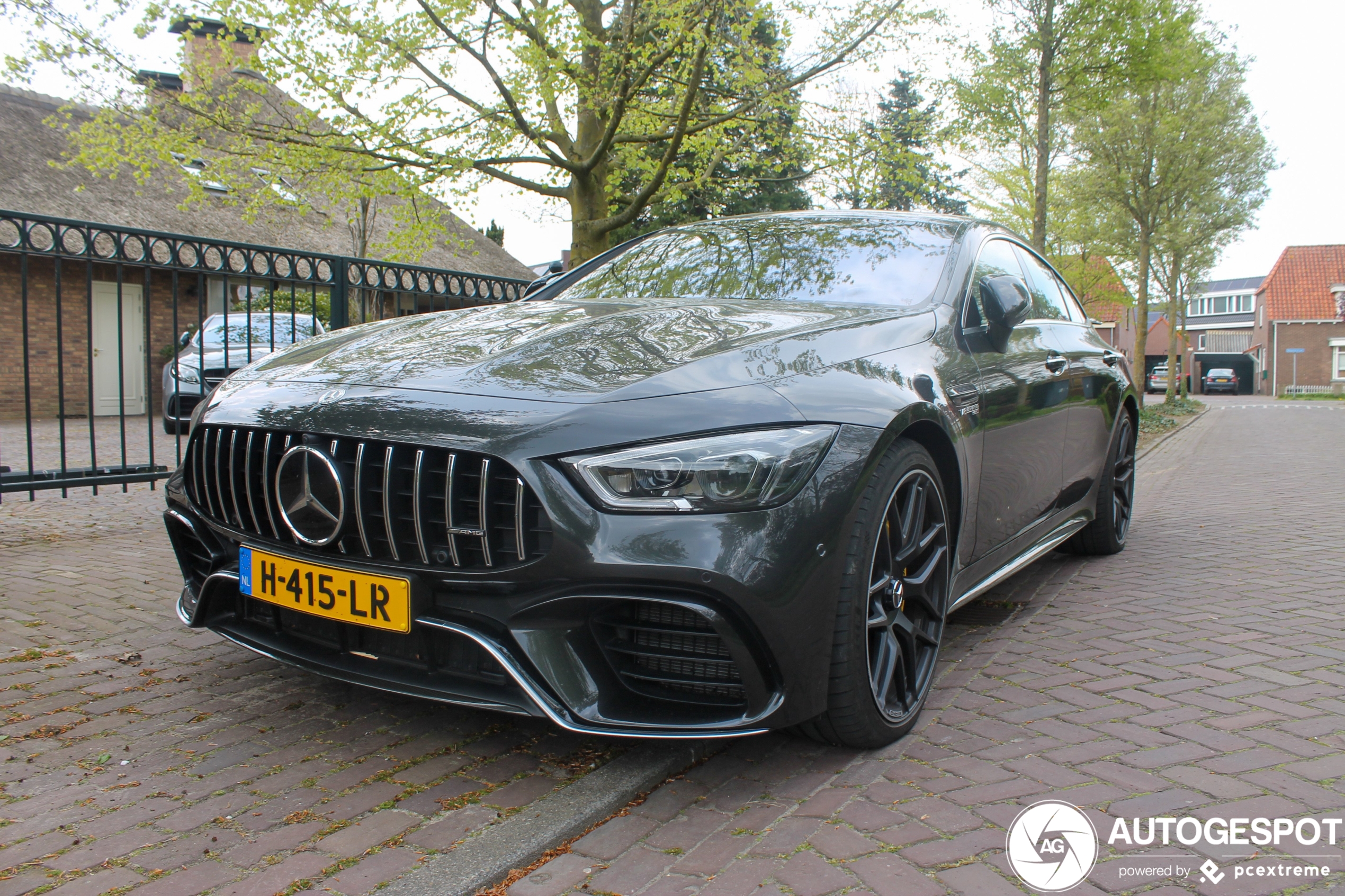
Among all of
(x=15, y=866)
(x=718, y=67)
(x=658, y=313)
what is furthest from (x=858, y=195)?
(x=15, y=866)

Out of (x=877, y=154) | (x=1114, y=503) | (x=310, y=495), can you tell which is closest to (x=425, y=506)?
(x=310, y=495)

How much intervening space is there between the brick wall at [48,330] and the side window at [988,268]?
1401cm

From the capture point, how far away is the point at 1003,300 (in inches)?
129

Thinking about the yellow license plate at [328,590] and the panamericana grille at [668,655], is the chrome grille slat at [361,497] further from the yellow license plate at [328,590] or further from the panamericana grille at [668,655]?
the panamericana grille at [668,655]

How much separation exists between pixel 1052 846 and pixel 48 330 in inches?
712

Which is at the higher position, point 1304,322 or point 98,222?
point 1304,322

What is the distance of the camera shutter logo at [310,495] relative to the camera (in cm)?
230

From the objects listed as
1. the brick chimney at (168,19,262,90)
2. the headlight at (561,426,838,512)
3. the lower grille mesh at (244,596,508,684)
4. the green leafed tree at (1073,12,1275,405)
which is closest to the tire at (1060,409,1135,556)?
the headlight at (561,426,838,512)

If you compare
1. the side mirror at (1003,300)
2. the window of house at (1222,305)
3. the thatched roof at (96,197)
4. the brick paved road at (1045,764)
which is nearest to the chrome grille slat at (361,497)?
the brick paved road at (1045,764)

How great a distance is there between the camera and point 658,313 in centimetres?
292

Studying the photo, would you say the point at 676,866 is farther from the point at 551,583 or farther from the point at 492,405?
the point at 492,405

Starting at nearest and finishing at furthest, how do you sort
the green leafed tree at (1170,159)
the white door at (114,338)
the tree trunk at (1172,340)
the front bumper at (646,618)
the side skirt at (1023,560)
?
1. the front bumper at (646,618)
2. the side skirt at (1023,560)
3. the white door at (114,338)
4. the green leafed tree at (1170,159)
5. the tree trunk at (1172,340)

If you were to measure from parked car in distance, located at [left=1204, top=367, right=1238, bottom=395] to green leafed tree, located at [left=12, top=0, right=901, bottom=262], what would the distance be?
180 feet

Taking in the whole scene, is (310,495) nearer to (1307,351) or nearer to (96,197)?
(96,197)
